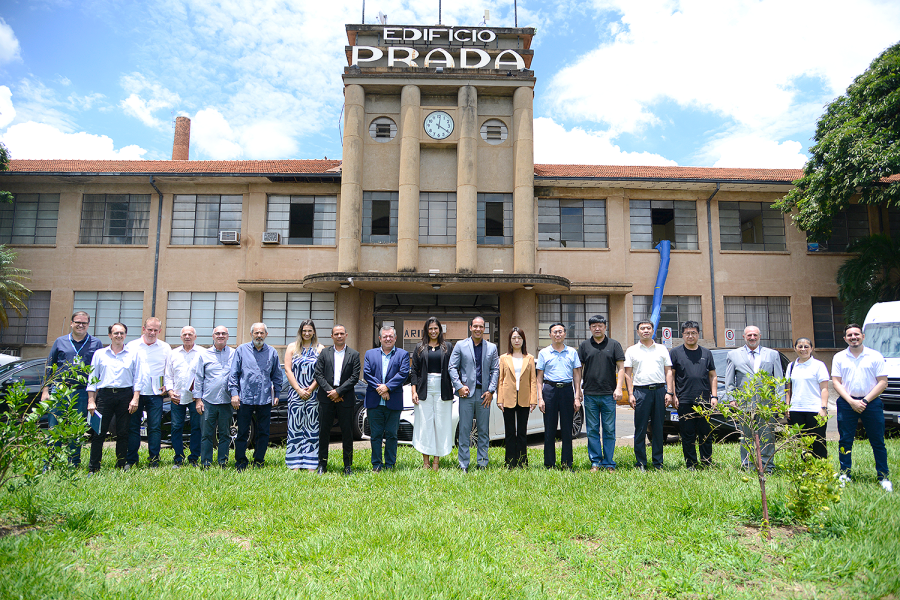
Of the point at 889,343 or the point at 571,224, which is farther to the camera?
the point at 571,224

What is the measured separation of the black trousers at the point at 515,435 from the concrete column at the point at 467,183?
34.8 ft

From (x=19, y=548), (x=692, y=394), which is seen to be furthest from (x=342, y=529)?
(x=692, y=394)

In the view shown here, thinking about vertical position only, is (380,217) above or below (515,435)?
above

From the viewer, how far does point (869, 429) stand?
20.8ft

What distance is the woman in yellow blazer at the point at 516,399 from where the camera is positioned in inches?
283

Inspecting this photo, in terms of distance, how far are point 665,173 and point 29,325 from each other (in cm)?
2227

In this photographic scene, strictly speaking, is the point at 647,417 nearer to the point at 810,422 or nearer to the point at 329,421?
the point at 810,422

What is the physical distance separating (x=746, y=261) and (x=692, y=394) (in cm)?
1413

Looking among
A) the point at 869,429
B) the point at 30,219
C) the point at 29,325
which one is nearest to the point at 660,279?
the point at 869,429

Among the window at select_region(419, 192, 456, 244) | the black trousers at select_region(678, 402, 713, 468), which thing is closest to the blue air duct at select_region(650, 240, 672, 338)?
the window at select_region(419, 192, 456, 244)

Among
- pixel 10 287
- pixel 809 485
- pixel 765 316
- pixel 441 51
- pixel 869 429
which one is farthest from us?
pixel 765 316

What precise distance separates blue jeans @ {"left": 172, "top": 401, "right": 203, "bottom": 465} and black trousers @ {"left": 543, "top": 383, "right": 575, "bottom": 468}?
457 centimetres

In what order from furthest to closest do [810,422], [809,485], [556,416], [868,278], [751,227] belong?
[751,227] < [868,278] < [556,416] < [810,422] < [809,485]

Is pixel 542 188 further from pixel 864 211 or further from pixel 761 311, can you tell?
pixel 864 211
